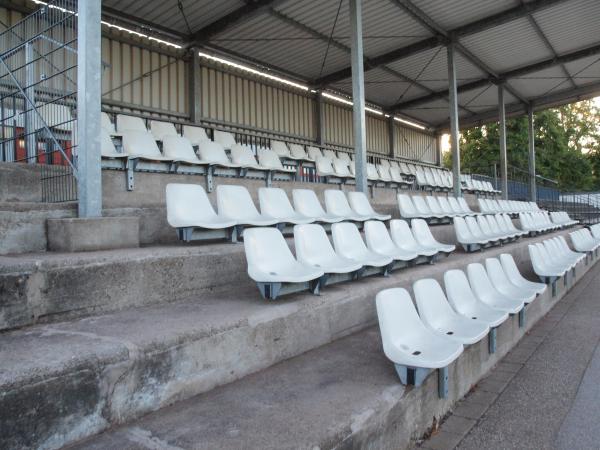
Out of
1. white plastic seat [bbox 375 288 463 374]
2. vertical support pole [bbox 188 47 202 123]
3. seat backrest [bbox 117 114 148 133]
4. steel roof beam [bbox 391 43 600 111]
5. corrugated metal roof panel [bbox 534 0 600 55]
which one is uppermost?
corrugated metal roof panel [bbox 534 0 600 55]

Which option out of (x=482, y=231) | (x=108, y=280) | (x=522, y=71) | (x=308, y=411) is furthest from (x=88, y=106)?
(x=522, y=71)

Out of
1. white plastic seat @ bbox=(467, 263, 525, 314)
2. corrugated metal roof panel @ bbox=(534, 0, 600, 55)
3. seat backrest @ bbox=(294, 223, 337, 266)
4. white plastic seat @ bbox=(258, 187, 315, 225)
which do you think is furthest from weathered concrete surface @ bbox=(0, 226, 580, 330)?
corrugated metal roof panel @ bbox=(534, 0, 600, 55)

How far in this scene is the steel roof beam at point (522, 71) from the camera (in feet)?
37.1

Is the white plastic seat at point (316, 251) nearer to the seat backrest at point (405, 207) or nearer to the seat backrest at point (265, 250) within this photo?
the seat backrest at point (265, 250)

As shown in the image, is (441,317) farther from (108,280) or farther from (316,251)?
(108,280)

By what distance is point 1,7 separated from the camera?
693 centimetres

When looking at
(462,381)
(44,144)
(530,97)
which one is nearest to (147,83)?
(44,144)

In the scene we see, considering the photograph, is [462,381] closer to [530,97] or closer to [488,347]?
[488,347]

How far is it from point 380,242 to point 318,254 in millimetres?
974

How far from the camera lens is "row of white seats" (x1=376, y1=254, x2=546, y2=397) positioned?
2.08 metres

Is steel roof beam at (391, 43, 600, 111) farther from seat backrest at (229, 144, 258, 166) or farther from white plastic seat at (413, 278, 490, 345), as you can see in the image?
white plastic seat at (413, 278, 490, 345)

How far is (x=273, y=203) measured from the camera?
4.31m

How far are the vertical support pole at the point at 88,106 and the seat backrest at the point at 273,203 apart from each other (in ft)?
5.16

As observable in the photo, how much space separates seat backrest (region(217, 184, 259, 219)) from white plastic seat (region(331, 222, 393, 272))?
77 centimetres
